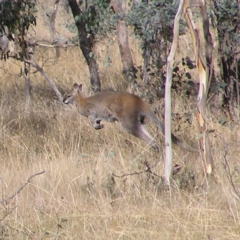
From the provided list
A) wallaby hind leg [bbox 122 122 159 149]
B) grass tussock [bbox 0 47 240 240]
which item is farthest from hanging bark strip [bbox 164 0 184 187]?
wallaby hind leg [bbox 122 122 159 149]

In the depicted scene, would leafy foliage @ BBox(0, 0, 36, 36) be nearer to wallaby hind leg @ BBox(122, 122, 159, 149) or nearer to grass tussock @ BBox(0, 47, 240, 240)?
grass tussock @ BBox(0, 47, 240, 240)

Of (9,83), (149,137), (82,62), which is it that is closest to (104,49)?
(82,62)

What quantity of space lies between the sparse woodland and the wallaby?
123 millimetres

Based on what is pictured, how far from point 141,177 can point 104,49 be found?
26.6 ft

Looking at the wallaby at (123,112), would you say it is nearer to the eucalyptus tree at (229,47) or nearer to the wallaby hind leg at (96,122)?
the wallaby hind leg at (96,122)

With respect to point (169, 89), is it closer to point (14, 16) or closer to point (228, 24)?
point (228, 24)

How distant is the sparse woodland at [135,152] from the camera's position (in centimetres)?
525

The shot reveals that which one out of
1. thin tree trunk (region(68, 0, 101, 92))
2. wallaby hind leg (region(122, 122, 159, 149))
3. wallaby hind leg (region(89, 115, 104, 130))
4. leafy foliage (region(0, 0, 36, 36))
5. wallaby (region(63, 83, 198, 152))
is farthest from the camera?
thin tree trunk (region(68, 0, 101, 92))

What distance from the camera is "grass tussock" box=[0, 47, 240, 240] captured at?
202 inches

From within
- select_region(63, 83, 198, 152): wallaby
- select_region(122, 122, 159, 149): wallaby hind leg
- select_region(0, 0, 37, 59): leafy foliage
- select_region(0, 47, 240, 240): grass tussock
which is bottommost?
select_region(0, 47, 240, 240): grass tussock

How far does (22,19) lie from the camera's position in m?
7.85

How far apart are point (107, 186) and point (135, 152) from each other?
62.2 inches

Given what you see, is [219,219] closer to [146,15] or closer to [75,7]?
[146,15]

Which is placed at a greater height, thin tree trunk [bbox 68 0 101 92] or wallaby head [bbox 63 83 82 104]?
thin tree trunk [bbox 68 0 101 92]
